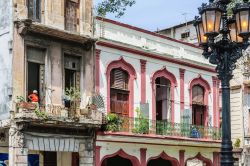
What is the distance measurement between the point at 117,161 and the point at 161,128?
2.22 metres

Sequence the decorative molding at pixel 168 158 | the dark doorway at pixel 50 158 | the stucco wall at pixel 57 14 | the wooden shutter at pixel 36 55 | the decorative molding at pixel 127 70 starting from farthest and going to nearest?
the decorative molding at pixel 168 158, the decorative molding at pixel 127 70, the dark doorway at pixel 50 158, the wooden shutter at pixel 36 55, the stucco wall at pixel 57 14

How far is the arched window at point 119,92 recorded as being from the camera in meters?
22.0

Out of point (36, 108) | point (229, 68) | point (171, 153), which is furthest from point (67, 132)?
point (229, 68)

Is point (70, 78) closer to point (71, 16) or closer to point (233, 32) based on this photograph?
point (71, 16)

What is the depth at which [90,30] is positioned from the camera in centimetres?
2175

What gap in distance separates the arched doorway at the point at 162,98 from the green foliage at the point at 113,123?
3.45 meters

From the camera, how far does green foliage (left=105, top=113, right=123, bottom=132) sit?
2080cm

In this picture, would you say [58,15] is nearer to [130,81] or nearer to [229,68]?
[130,81]

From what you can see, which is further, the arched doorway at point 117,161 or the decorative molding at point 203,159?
the decorative molding at point 203,159

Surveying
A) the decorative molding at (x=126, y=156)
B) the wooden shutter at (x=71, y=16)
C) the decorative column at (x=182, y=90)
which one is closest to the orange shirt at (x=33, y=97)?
the wooden shutter at (x=71, y=16)

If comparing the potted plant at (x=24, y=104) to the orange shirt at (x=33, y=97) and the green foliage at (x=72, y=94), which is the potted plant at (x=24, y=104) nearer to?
the orange shirt at (x=33, y=97)

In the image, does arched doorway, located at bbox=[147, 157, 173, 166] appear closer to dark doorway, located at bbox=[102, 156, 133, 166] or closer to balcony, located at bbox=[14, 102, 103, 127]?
dark doorway, located at bbox=[102, 156, 133, 166]

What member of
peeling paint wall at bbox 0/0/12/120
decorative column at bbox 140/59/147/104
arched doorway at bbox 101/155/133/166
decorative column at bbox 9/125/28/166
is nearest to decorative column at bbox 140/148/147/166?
arched doorway at bbox 101/155/133/166

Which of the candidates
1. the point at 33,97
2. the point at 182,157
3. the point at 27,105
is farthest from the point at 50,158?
the point at 182,157
